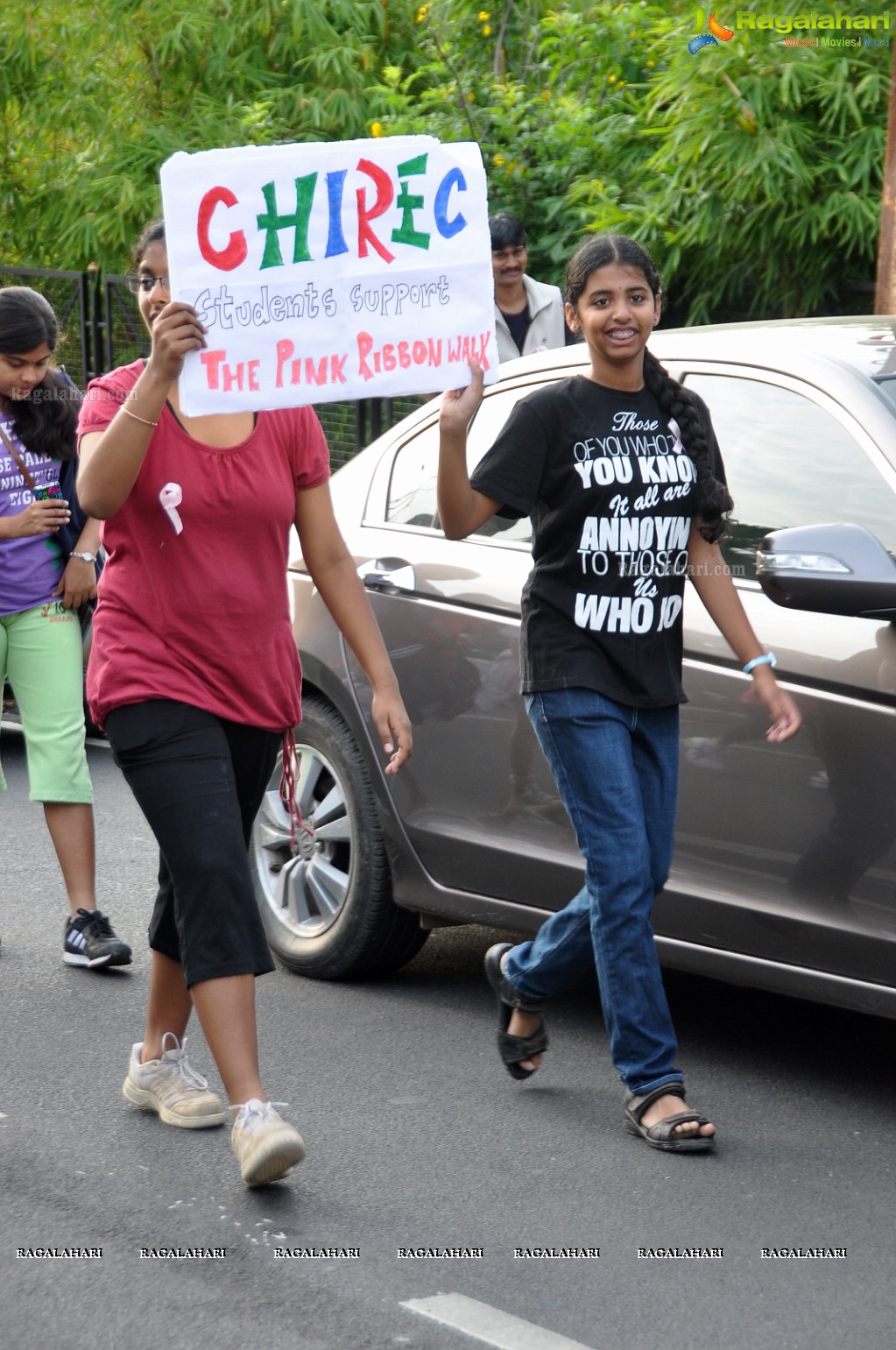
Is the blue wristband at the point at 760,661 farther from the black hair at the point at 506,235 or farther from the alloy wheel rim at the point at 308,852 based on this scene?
the black hair at the point at 506,235

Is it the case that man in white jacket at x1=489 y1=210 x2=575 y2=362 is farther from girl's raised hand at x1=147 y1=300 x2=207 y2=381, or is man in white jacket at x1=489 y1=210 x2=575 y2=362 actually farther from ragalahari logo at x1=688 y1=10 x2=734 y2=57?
girl's raised hand at x1=147 y1=300 x2=207 y2=381

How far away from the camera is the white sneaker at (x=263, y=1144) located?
12.2 feet

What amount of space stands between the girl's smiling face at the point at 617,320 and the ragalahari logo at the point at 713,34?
4.81m

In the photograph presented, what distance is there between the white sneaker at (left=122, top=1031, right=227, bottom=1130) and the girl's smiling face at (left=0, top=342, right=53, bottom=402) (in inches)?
84.3

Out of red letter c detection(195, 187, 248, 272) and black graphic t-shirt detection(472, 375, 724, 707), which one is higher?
red letter c detection(195, 187, 248, 272)

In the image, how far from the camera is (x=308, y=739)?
525 cm

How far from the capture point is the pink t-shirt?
379 centimetres

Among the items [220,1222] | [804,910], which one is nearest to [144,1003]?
[220,1222]

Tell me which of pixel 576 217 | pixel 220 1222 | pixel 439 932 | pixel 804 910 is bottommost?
pixel 439 932

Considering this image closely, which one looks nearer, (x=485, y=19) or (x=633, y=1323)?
(x=633, y=1323)

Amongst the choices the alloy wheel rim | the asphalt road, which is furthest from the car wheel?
the asphalt road

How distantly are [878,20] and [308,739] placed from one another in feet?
15.6

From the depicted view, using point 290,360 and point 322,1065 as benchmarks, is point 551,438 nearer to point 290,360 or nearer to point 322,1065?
point 290,360

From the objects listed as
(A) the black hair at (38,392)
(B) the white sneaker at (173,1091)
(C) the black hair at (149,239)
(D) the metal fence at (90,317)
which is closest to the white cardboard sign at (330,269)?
(C) the black hair at (149,239)
